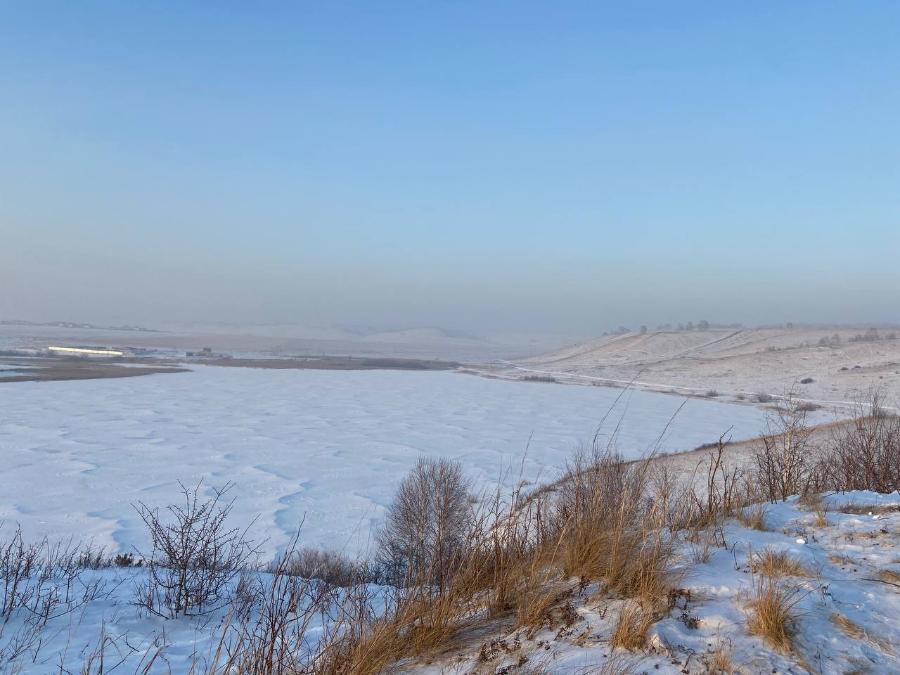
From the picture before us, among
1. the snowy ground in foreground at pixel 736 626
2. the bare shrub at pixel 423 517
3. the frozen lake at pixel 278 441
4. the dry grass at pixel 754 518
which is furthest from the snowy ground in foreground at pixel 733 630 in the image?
the bare shrub at pixel 423 517

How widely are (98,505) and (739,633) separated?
19330 millimetres

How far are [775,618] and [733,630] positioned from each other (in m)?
0.17

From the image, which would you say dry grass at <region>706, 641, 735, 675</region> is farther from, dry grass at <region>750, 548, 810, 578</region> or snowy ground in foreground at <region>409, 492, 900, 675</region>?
dry grass at <region>750, 548, 810, 578</region>

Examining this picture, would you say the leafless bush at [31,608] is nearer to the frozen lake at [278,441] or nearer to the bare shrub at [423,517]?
the bare shrub at [423,517]

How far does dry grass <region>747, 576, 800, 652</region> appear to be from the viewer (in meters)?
2.29

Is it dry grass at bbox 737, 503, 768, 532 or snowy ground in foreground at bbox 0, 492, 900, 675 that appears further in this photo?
dry grass at bbox 737, 503, 768, 532

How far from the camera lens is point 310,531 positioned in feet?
51.7

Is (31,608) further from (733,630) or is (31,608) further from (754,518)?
(754,518)

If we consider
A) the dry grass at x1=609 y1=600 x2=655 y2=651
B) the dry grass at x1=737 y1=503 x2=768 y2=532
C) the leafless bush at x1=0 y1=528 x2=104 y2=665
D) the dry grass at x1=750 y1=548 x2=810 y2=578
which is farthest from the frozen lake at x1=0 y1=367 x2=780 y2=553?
the dry grass at x1=609 y1=600 x2=655 y2=651

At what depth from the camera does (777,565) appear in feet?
9.68

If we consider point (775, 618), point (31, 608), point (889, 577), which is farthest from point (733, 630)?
point (31, 608)

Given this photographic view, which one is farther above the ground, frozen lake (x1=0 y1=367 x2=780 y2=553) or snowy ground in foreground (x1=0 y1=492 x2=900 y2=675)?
snowy ground in foreground (x1=0 y1=492 x2=900 y2=675)

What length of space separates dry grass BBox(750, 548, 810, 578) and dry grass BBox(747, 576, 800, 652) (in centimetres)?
32

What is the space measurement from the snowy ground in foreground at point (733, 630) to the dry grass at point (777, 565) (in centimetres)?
5
